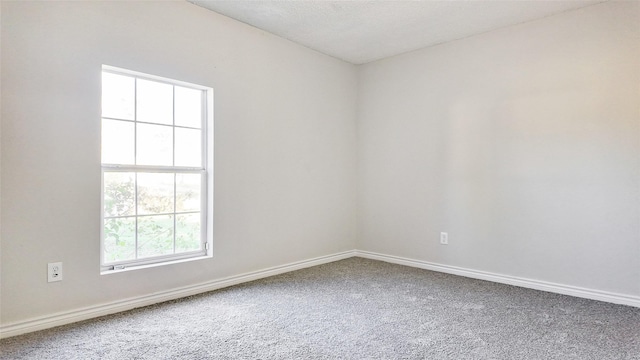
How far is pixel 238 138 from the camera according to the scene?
3.37 meters

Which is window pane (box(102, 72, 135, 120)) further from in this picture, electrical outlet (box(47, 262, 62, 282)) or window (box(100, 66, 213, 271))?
→ electrical outlet (box(47, 262, 62, 282))

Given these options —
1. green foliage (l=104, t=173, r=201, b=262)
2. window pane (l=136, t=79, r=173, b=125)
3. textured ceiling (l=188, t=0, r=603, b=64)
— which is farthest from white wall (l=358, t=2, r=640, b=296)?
window pane (l=136, t=79, r=173, b=125)

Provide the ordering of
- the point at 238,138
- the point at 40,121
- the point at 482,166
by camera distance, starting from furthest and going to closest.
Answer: the point at 482,166, the point at 238,138, the point at 40,121

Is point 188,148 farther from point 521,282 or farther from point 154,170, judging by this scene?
point 521,282

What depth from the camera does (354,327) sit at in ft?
7.73

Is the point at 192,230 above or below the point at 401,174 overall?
below

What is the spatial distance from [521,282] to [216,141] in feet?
9.83

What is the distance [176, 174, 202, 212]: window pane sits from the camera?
3.08m

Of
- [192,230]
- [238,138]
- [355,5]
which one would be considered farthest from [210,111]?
[355,5]

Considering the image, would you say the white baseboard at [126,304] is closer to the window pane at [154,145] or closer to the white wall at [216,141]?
the white wall at [216,141]

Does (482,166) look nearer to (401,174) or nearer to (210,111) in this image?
(401,174)

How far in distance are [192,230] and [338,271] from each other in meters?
1.53

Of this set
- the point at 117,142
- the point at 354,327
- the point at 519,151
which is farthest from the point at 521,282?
the point at 117,142

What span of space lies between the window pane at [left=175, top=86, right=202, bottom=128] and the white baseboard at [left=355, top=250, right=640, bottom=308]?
256 cm
